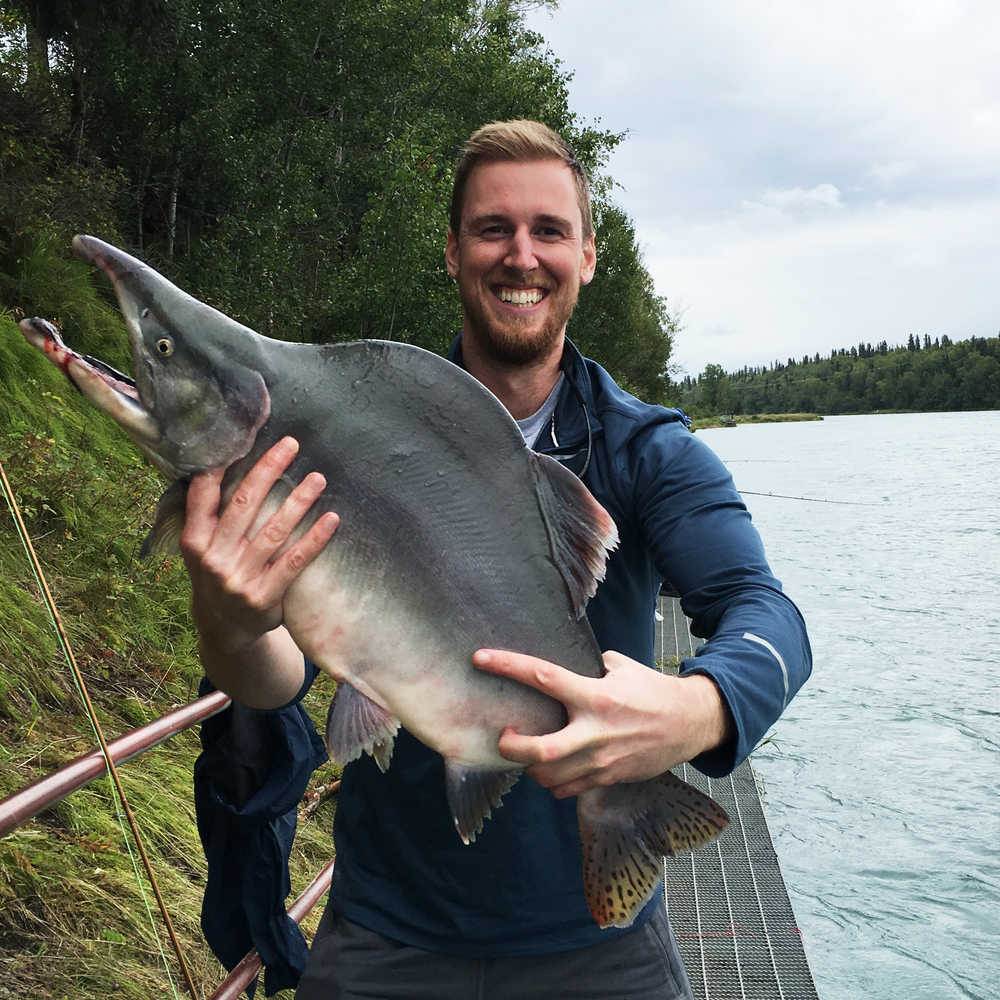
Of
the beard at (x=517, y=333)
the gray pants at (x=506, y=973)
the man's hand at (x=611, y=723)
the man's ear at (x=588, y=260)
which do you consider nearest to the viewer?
the man's hand at (x=611, y=723)

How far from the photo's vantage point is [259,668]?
1.91 metres

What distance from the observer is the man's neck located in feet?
7.60

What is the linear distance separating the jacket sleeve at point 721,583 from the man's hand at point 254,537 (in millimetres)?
648

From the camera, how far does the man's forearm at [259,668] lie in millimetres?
1798

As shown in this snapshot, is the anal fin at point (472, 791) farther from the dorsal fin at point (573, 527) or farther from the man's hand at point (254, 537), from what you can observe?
the man's hand at point (254, 537)

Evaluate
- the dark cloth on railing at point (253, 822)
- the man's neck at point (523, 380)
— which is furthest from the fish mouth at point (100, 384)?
the man's neck at point (523, 380)

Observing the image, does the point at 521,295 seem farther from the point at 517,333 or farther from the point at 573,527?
the point at 573,527

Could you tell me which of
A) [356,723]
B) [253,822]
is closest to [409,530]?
[356,723]

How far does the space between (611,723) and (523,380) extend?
3.54 feet

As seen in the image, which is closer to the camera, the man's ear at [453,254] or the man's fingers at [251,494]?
the man's fingers at [251,494]

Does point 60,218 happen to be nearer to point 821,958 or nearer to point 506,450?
point 821,958

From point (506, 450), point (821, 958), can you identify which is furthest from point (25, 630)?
point (821, 958)

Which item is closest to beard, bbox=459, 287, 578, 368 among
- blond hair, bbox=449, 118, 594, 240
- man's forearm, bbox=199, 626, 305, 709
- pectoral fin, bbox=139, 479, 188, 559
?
blond hair, bbox=449, 118, 594, 240

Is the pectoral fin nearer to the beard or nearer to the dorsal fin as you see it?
the dorsal fin
